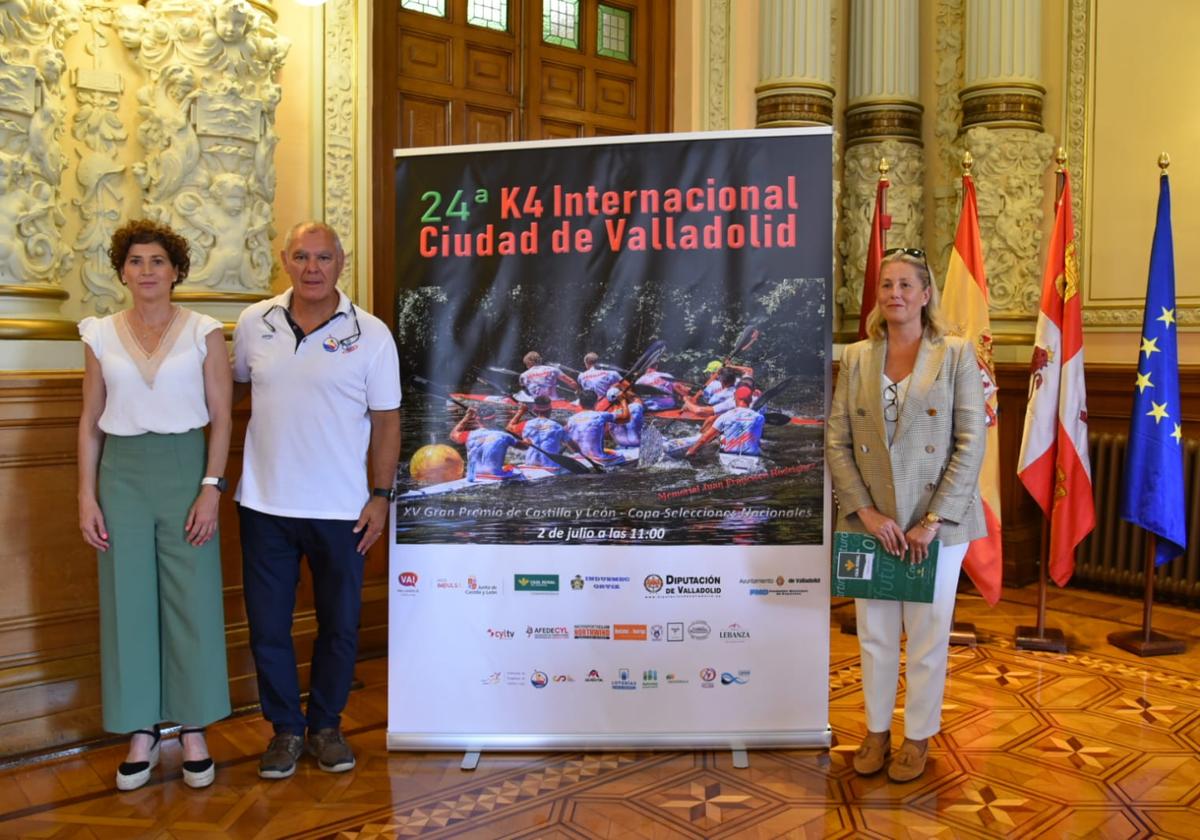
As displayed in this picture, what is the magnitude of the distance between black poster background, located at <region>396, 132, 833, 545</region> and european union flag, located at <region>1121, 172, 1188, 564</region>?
1.91 metres

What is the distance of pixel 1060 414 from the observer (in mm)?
4262

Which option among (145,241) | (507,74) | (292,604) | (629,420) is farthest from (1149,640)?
(145,241)

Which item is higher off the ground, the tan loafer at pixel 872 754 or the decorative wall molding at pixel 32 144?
the decorative wall molding at pixel 32 144

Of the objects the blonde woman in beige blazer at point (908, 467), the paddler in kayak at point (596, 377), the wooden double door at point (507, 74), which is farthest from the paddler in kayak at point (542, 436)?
the wooden double door at point (507, 74)

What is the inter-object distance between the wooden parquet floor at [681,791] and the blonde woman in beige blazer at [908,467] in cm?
24

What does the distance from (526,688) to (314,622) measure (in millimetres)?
1075

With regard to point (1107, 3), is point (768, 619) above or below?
below

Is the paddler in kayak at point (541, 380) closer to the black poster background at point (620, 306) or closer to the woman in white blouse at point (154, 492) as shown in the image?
the black poster background at point (620, 306)

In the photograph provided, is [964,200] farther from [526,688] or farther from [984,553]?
[526,688]

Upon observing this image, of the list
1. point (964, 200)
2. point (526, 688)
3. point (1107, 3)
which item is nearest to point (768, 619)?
point (526, 688)

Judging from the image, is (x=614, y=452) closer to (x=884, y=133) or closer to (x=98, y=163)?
(x=98, y=163)

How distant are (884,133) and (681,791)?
12.3 feet

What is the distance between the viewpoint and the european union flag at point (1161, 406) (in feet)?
13.8

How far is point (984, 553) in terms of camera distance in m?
4.04
